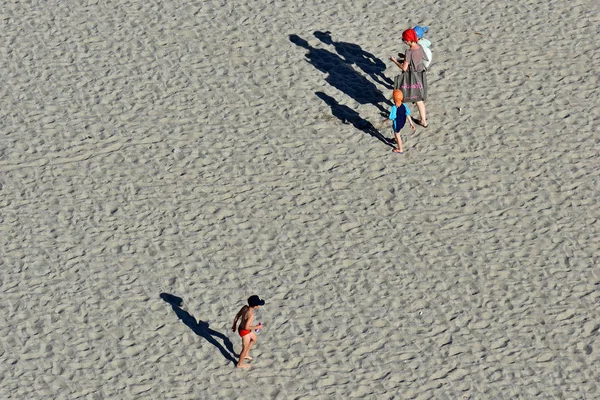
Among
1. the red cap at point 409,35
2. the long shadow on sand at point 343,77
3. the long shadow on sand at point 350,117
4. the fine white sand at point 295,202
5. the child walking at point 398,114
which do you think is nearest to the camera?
the fine white sand at point 295,202

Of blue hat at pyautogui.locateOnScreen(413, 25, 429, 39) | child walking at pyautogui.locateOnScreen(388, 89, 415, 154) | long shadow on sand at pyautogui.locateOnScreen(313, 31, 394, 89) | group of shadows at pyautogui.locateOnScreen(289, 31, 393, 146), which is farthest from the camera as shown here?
long shadow on sand at pyautogui.locateOnScreen(313, 31, 394, 89)

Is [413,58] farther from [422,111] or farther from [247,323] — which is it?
[247,323]

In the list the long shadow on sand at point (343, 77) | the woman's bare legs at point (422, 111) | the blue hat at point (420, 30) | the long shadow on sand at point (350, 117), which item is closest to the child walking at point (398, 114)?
the long shadow on sand at point (350, 117)

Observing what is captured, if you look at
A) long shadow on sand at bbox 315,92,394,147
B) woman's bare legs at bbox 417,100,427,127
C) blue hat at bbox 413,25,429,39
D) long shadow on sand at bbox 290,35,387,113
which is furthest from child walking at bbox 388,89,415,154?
blue hat at bbox 413,25,429,39

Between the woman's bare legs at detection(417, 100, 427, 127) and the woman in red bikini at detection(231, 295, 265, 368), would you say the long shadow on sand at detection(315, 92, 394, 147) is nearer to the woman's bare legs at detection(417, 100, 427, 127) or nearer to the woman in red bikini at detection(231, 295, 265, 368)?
the woman's bare legs at detection(417, 100, 427, 127)

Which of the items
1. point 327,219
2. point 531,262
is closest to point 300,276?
point 327,219

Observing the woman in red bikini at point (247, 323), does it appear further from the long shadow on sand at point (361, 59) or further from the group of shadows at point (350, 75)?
the long shadow on sand at point (361, 59)
